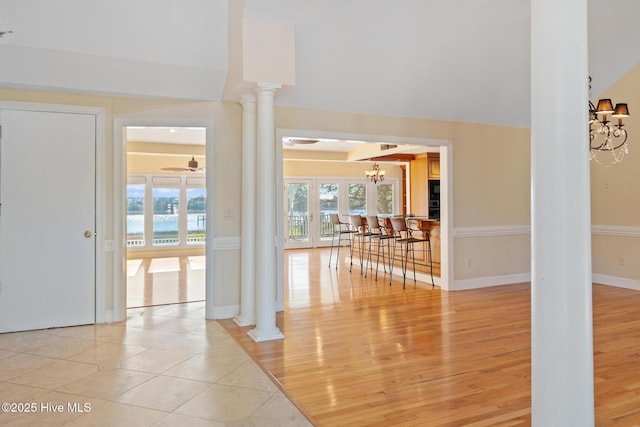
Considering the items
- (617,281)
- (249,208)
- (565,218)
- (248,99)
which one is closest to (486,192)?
(617,281)

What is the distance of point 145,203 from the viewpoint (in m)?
9.67

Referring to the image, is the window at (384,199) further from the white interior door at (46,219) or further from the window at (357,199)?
the white interior door at (46,219)

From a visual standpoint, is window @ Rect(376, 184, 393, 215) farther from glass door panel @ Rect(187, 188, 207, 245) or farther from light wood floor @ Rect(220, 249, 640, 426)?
light wood floor @ Rect(220, 249, 640, 426)

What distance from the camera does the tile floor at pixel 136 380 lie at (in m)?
2.34

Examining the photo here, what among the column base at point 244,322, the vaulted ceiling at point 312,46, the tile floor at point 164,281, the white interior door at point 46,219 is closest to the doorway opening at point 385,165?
the vaulted ceiling at point 312,46

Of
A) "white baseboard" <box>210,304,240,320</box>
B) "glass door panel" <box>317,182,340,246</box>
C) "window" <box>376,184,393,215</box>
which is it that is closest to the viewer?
"white baseboard" <box>210,304,240,320</box>

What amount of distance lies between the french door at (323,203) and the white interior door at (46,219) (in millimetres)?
6935

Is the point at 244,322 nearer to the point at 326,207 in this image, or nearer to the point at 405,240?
the point at 405,240

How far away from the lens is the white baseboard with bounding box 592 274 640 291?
5598 mm

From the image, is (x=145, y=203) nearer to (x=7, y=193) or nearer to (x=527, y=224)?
(x=7, y=193)

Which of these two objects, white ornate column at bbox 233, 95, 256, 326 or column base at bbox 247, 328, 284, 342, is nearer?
column base at bbox 247, 328, 284, 342

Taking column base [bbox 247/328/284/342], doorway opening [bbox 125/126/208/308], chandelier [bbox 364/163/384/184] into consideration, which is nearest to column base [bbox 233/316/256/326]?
column base [bbox 247/328/284/342]

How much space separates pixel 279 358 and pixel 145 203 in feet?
25.1

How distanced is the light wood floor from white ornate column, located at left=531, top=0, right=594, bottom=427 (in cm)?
91
